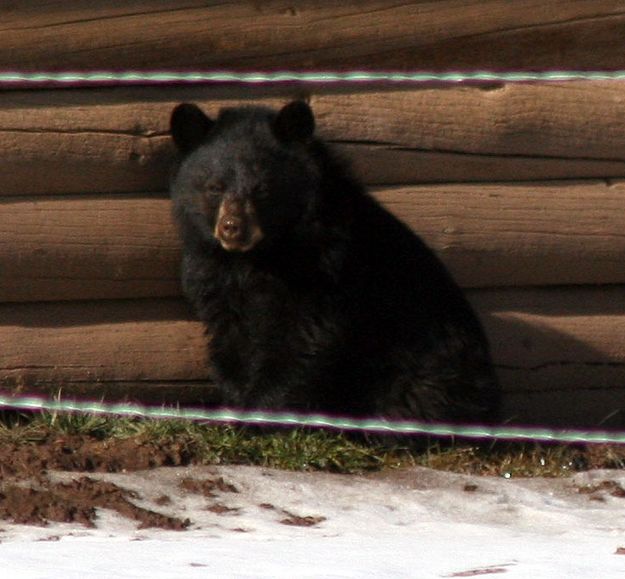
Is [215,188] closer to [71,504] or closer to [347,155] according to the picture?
[347,155]

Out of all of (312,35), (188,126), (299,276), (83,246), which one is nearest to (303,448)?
(299,276)

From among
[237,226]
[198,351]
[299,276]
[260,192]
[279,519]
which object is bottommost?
[279,519]

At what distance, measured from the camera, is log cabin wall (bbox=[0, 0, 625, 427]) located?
6.68m

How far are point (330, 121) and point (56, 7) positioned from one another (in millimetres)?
1211

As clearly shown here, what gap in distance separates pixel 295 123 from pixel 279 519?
173 centimetres

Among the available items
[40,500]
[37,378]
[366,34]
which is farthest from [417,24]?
[40,500]

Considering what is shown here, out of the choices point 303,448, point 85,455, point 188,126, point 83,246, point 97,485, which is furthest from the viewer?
point 83,246

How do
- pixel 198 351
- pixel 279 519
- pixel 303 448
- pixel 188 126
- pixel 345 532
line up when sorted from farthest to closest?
pixel 198 351 → pixel 188 126 → pixel 303 448 → pixel 279 519 → pixel 345 532

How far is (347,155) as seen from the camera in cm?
691

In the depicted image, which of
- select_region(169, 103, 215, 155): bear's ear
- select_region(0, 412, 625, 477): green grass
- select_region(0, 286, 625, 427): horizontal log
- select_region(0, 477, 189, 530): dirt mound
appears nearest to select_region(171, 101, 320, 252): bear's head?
select_region(169, 103, 215, 155): bear's ear

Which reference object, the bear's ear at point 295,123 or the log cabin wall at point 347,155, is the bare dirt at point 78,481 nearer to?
the log cabin wall at point 347,155

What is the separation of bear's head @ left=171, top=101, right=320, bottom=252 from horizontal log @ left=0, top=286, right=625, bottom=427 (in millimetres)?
562

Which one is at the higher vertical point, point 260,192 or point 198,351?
point 260,192

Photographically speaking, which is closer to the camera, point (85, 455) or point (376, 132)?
point (85, 455)
